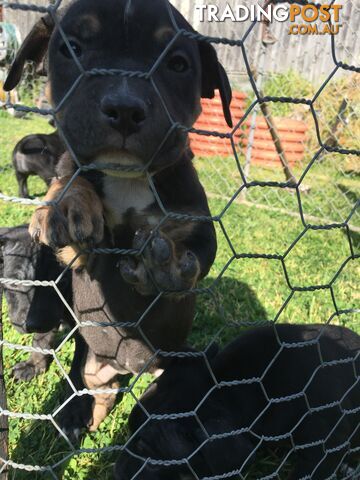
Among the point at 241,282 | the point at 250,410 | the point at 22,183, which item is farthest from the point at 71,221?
the point at 22,183

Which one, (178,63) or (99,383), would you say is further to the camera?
(99,383)

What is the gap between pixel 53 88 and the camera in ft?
5.67

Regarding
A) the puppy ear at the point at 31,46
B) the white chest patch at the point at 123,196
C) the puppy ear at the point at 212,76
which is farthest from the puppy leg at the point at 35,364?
the puppy ear at the point at 212,76

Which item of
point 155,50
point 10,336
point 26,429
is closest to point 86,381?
point 26,429

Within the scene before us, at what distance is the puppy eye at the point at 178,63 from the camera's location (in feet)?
5.52

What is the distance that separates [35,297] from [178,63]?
46.2 inches

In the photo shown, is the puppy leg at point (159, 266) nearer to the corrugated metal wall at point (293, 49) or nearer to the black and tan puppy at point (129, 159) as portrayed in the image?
the black and tan puppy at point (129, 159)

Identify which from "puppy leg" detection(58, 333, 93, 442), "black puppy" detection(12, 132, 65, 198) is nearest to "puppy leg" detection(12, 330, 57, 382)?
"puppy leg" detection(58, 333, 93, 442)

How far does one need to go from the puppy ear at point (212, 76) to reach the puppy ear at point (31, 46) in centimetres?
56

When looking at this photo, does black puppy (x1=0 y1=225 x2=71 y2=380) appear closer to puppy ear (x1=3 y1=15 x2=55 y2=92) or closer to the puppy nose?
puppy ear (x1=3 y1=15 x2=55 y2=92)

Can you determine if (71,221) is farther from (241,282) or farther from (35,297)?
(241,282)

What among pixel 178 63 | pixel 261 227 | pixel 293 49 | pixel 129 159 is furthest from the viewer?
pixel 293 49

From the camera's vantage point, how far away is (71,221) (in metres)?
1.53

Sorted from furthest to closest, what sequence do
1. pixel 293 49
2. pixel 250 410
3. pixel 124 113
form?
1. pixel 293 49
2. pixel 250 410
3. pixel 124 113
